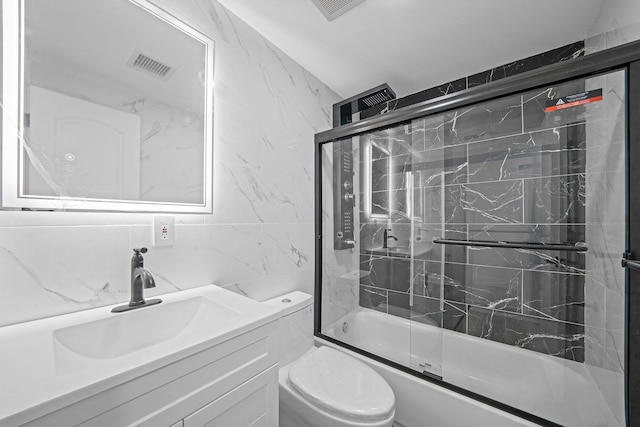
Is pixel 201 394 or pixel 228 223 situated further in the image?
pixel 228 223

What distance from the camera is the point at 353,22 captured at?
147 cm

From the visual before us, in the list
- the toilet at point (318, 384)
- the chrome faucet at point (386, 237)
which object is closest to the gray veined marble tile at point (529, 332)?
the chrome faucet at point (386, 237)

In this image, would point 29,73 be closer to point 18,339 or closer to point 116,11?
point 116,11


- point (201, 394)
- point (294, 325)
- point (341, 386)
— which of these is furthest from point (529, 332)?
point (201, 394)

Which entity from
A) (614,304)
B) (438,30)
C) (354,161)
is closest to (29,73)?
(354,161)

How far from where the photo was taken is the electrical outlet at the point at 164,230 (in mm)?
1062

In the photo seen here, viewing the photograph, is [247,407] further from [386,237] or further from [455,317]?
[455,317]

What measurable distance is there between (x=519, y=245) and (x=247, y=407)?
1.74m

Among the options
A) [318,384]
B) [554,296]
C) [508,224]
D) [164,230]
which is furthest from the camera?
[508,224]

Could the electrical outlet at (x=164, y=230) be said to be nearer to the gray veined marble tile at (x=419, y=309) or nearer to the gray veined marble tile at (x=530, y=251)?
the gray veined marble tile at (x=419, y=309)

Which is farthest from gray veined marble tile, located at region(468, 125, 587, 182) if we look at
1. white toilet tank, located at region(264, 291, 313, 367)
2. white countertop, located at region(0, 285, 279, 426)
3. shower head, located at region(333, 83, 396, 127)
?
white countertop, located at region(0, 285, 279, 426)

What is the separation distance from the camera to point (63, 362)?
0.68m

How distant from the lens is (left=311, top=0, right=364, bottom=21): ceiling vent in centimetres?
130

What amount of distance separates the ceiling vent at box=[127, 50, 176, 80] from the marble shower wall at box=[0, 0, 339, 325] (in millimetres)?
231
